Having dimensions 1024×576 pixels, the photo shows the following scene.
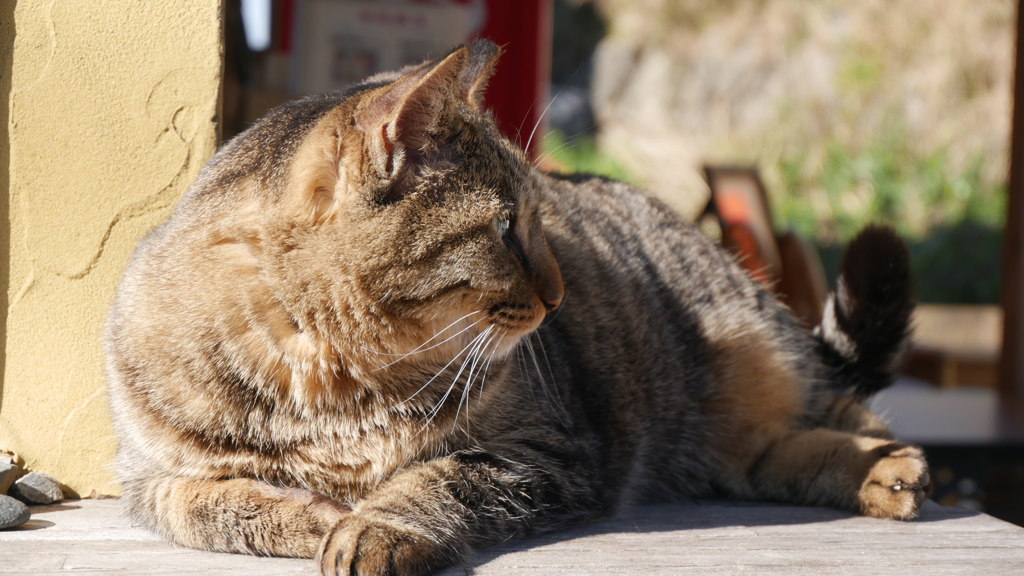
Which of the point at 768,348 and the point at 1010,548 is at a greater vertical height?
the point at 768,348

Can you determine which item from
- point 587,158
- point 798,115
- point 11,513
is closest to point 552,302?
point 11,513

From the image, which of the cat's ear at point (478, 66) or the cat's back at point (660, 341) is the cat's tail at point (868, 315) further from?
the cat's ear at point (478, 66)

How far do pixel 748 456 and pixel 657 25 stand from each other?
12481 mm

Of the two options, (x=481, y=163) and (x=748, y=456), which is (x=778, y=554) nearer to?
(x=748, y=456)

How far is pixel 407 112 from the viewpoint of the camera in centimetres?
156

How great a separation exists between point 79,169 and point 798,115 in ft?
34.1

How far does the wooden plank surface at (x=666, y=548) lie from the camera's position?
161 cm

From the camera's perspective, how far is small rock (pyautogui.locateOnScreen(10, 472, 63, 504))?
2.03 metres

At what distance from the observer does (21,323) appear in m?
2.08

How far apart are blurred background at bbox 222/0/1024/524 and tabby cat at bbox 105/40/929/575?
1689 millimetres

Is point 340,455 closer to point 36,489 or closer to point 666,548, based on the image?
point 666,548

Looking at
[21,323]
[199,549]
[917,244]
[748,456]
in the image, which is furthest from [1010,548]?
[917,244]

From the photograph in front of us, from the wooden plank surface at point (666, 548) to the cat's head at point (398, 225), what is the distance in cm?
41

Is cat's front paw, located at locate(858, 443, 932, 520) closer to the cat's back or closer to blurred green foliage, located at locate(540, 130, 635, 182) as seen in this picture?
the cat's back
